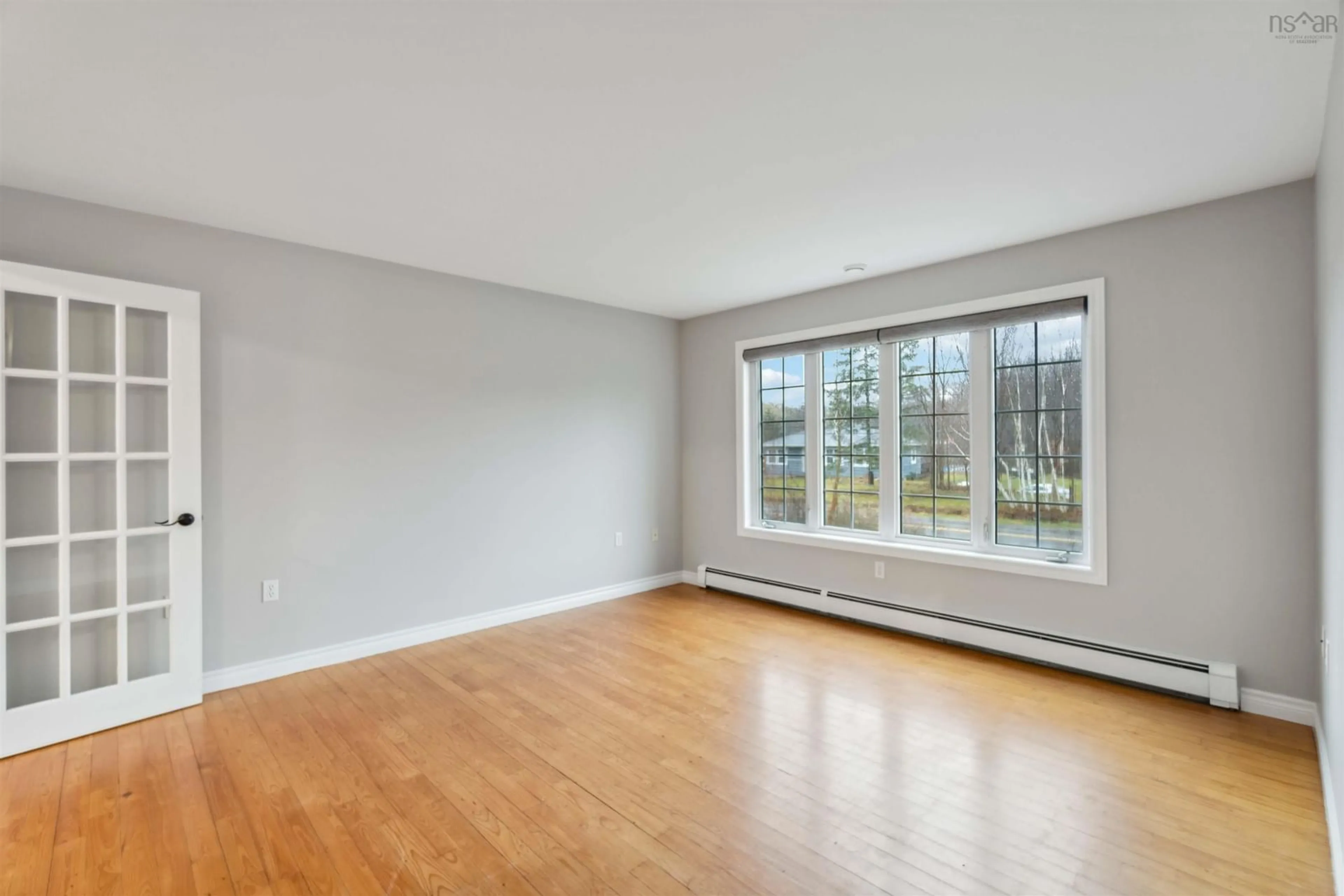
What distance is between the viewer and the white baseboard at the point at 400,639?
3.32m

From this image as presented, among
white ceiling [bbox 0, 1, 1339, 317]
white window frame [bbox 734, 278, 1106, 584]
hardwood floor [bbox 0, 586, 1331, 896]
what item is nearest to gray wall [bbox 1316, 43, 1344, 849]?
white ceiling [bbox 0, 1, 1339, 317]

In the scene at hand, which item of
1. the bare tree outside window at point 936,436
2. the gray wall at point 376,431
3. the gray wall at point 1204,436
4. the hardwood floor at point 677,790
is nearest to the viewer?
the hardwood floor at point 677,790

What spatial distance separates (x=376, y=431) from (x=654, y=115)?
275cm

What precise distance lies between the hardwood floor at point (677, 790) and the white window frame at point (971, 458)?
705mm

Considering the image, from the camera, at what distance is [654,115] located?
2182mm

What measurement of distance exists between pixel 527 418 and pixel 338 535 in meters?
1.55

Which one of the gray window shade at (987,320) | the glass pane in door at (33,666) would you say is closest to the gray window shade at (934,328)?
the gray window shade at (987,320)

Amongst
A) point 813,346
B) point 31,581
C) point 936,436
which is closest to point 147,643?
point 31,581

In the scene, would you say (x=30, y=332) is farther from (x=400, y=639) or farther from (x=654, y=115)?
(x=654, y=115)

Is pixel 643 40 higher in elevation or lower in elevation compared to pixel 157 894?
higher

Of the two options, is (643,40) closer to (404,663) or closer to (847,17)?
(847,17)

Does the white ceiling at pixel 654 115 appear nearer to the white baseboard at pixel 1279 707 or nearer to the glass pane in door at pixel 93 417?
the glass pane in door at pixel 93 417

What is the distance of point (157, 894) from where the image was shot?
1782 mm

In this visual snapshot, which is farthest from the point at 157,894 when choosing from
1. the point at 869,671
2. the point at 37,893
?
the point at 869,671
